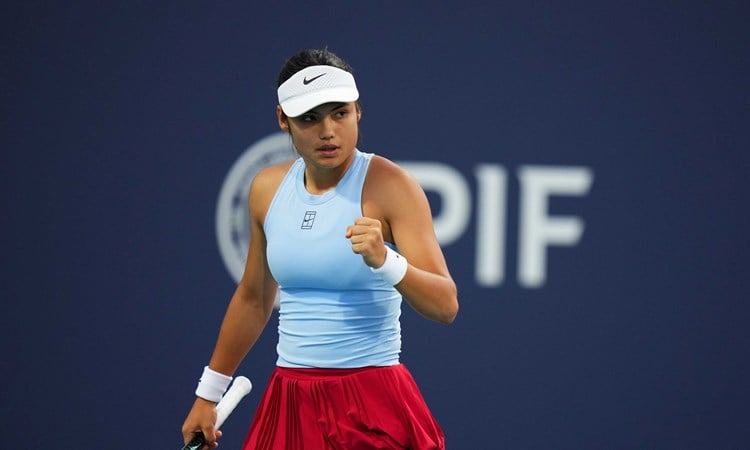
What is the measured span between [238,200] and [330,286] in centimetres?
186

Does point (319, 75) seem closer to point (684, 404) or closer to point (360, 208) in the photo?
point (360, 208)

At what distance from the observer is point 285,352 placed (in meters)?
2.39

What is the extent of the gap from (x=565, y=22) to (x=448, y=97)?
0.55 metres

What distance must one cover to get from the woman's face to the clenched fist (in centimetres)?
29

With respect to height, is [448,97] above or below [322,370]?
above

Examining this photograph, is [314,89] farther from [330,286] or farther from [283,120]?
[330,286]

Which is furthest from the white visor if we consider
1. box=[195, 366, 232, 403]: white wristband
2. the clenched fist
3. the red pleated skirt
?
box=[195, 366, 232, 403]: white wristband

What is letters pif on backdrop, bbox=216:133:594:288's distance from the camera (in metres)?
4.15

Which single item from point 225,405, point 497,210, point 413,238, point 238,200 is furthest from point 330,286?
point 497,210

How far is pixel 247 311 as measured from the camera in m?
2.56

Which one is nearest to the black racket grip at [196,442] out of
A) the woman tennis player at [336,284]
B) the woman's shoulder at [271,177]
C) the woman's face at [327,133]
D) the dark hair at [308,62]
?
the woman tennis player at [336,284]

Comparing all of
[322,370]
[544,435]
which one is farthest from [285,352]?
[544,435]

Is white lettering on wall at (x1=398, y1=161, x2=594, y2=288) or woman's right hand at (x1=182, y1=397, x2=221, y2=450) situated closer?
woman's right hand at (x1=182, y1=397, x2=221, y2=450)

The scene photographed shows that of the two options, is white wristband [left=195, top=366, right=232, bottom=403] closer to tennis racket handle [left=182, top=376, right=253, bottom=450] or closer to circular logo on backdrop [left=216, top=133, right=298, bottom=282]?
tennis racket handle [left=182, top=376, right=253, bottom=450]
